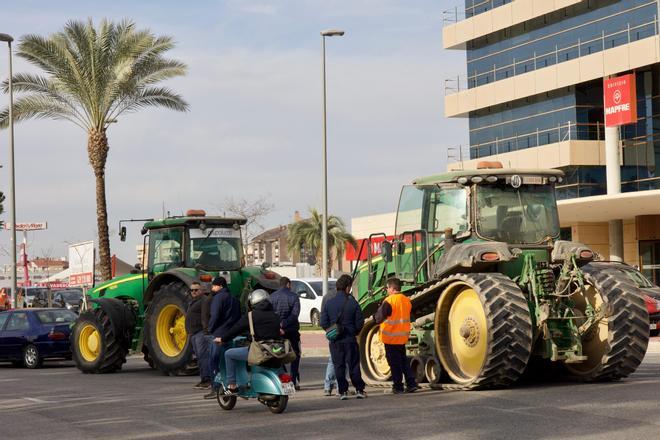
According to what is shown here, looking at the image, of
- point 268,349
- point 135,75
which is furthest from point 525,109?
point 268,349

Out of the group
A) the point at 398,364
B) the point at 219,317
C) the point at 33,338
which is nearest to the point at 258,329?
the point at 219,317

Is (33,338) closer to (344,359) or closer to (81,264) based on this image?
(81,264)

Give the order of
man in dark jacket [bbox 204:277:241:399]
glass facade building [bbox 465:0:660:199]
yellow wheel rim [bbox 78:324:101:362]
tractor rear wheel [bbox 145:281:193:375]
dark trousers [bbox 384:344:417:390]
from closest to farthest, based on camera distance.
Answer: man in dark jacket [bbox 204:277:241:399] < dark trousers [bbox 384:344:417:390] < tractor rear wheel [bbox 145:281:193:375] < yellow wheel rim [bbox 78:324:101:362] < glass facade building [bbox 465:0:660:199]

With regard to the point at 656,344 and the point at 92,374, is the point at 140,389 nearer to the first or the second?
the point at 92,374

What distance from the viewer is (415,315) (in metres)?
17.3

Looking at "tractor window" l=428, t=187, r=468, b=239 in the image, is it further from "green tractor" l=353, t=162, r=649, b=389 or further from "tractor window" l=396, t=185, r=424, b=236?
"tractor window" l=396, t=185, r=424, b=236

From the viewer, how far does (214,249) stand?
73.0ft

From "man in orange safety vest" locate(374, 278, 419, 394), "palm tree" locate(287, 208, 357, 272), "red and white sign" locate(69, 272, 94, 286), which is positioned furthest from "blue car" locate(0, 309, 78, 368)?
"palm tree" locate(287, 208, 357, 272)

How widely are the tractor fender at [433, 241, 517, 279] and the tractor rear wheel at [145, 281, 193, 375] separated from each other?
614 centimetres

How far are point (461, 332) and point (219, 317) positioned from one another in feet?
11.0

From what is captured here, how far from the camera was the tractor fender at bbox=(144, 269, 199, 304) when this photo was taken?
2072 cm

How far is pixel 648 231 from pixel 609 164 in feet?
9.27

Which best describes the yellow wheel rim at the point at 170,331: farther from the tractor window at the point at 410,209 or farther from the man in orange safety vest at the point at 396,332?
the man in orange safety vest at the point at 396,332

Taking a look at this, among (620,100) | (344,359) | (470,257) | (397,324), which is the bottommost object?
(344,359)
